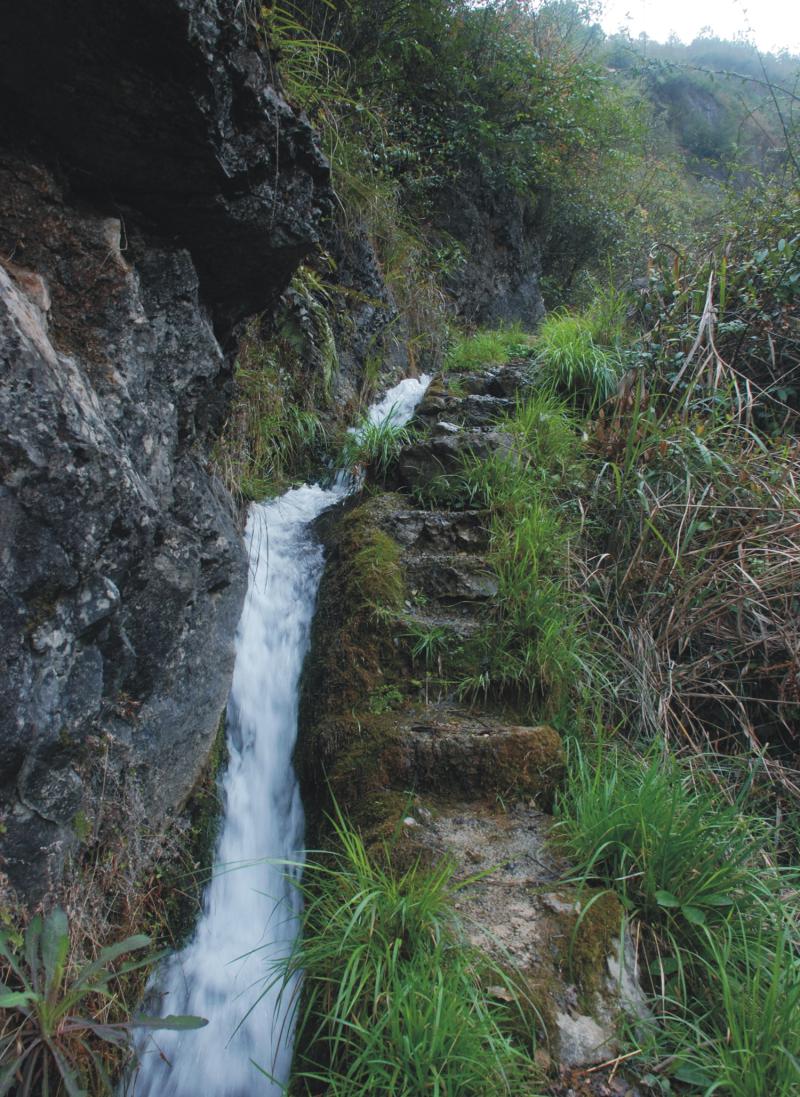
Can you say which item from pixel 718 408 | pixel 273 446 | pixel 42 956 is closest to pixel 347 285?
pixel 273 446

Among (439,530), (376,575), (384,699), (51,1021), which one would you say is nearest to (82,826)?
(51,1021)

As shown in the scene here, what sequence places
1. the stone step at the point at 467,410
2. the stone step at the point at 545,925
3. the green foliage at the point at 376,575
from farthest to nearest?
1. the stone step at the point at 467,410
2. the green foliage at the point at 376,575
3. the stone step at the point at 545,925

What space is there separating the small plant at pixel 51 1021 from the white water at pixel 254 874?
11.8 inches

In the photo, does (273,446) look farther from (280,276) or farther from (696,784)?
(696,784)

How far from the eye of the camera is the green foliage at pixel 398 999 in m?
1.32

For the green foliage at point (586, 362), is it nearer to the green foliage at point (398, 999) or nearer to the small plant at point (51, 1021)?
the green foliage at point (398, 999)

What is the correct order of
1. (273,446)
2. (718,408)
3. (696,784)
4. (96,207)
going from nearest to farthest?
(96,207), (696,784), (718,408), (273,446)

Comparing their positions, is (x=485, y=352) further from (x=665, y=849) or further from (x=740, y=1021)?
(x=740, y=1021)

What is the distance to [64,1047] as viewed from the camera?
4.62 ft

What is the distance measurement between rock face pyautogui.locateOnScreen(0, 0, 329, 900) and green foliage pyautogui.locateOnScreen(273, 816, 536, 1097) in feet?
2.41

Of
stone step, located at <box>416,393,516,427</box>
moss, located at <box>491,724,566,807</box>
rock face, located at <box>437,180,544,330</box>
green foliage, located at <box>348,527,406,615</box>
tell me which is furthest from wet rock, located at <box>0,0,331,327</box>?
rock face, located at <box>437,180,544,330</box>

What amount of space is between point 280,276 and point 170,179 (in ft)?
2.06

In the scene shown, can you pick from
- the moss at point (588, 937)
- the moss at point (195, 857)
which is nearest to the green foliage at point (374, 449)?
the moss at point (195, 857)

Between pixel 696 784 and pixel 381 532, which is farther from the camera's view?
pixel 381 532
